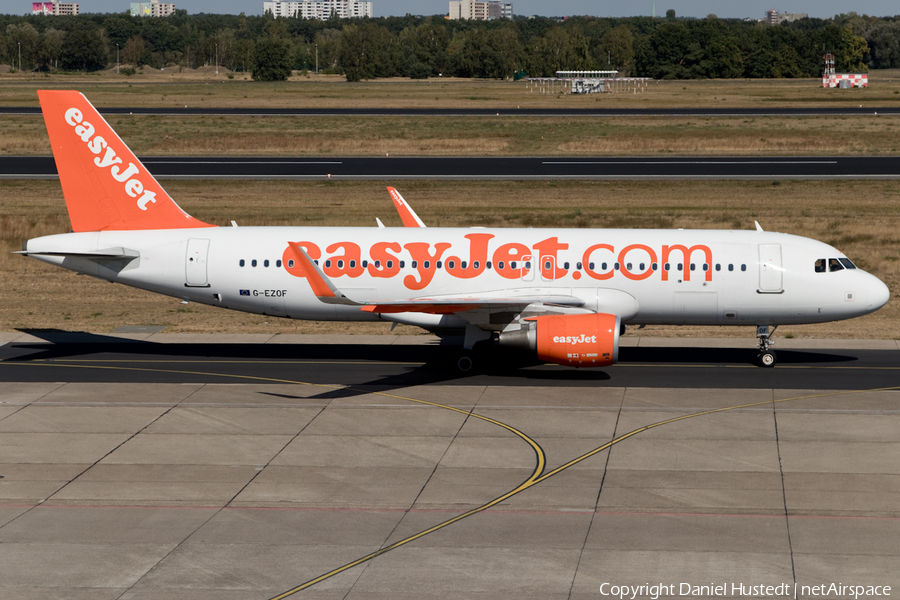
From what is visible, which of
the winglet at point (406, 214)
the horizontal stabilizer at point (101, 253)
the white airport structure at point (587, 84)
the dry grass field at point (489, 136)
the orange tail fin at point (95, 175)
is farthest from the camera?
the white airport structure at point (587, 84)

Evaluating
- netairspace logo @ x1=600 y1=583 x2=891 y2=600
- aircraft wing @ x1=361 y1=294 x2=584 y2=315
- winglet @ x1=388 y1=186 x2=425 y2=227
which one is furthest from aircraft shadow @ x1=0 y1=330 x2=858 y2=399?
netairspace logo @ x1=600 y1=583 x2=891 y2=600

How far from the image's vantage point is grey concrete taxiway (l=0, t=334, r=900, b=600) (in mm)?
17438

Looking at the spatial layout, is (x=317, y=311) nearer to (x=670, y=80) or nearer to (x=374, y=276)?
(x=374, y=276)

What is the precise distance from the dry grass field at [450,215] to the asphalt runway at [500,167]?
3.62m

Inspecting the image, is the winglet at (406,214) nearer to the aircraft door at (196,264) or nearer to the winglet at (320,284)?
the aircraft door at (196,264)

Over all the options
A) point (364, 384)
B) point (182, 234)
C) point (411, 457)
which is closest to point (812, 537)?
point (411, 457)

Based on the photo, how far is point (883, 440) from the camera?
24.5 metres

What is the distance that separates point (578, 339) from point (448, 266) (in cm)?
534

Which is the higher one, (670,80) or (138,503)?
(670,80)

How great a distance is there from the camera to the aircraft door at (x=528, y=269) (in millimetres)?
31281

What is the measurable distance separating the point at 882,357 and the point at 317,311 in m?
18.6

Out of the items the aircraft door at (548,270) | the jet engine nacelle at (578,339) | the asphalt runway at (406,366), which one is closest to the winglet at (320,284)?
the asphalt runway at (406,366)

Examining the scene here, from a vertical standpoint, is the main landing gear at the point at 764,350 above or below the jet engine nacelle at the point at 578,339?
below

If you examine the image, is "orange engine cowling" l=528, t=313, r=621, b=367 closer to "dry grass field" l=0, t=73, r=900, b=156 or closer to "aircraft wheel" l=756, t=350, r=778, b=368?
"aircraft wheel" l=756, t=350, r=778, b=368
